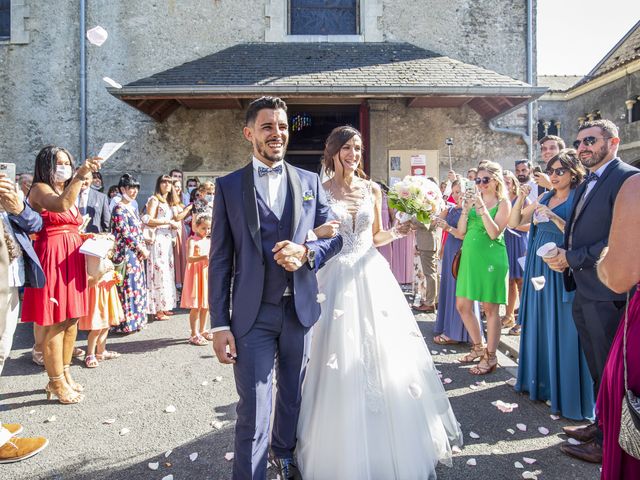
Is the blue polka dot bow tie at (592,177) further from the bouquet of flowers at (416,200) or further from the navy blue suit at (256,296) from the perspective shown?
the navy blue suit at (256,296)

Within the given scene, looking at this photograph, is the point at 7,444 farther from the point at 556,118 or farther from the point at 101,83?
the point at 556,118

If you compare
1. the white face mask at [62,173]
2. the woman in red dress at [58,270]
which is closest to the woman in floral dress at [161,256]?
the woman in red dress at [58,270]

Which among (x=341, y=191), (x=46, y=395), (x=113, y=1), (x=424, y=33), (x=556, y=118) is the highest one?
(x=556, y=118)

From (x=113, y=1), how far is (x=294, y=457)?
12385mm

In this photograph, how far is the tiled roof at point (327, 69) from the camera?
32.6ft

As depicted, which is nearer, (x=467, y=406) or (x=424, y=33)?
(x=467, y=406)

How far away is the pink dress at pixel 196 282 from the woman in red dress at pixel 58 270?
5.72 ft

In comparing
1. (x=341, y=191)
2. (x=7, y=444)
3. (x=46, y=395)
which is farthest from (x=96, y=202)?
(x=341, y=191)

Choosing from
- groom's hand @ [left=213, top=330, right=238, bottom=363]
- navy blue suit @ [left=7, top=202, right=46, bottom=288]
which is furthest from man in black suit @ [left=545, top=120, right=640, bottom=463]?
navy blue suit @ [left=7, top=202, right=46, bottom=288]

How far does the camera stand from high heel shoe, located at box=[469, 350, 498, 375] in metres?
4.94

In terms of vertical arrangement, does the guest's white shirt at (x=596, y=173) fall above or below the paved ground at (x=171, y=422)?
above

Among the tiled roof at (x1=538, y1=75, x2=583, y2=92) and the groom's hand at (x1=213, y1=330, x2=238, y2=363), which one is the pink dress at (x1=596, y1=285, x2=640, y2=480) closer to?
the groom's hand at (x1=213, y1=330, x2=238, y2=363)

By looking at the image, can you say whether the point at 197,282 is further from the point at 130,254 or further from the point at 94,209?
the point at 94,209

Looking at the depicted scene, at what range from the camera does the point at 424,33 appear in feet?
38.9
